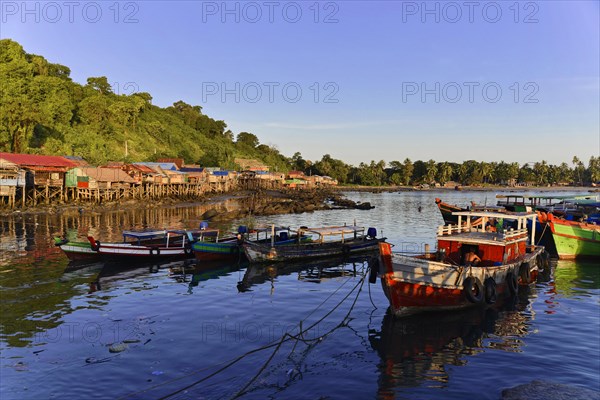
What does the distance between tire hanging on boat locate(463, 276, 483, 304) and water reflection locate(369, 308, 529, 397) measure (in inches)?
38.1

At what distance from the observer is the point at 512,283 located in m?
21.3

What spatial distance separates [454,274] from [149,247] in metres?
20.2

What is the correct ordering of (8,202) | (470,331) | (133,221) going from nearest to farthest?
1. (470,331)
2. (133,221)
3. (8,202)

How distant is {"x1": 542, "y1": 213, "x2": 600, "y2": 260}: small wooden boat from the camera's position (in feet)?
106

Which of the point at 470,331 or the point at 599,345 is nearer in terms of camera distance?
the point at 599,345

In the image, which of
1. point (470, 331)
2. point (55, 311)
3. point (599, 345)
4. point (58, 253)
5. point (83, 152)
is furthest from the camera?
point (83, 152)

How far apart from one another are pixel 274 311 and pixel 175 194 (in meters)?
71.8

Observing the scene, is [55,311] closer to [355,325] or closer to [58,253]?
[355,325]

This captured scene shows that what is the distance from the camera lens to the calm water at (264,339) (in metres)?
12.6

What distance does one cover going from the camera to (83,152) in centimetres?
8600

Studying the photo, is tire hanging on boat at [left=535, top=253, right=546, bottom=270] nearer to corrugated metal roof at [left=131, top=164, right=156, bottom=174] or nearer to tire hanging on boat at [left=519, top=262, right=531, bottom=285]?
tire hanging on boat at [left=519, top=262, right=531, bottom=285]

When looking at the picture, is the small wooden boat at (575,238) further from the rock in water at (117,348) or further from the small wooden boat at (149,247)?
the rock in water at (117,348)

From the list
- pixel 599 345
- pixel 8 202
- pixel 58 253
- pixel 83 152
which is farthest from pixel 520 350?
pixel 83 152

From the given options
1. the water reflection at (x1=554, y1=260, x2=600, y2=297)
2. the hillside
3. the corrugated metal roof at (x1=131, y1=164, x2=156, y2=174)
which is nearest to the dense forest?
the hillside
